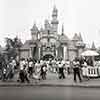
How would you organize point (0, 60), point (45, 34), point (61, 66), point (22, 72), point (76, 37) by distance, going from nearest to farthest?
point (22, 72) → point (61, 66) → point (0, 60) → point (45, 34) → point (76, 37)

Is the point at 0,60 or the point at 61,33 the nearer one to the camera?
the point at 0,60

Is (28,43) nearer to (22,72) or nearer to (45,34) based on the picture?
(45,34)

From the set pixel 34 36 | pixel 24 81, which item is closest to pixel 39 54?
pixel 34 36

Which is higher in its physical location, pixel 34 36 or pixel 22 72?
pixel 34 36

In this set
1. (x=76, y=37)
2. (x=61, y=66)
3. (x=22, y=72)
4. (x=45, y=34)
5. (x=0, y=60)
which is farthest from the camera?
(x=76, y=37)

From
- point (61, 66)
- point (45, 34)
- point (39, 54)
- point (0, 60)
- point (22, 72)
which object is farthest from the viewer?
point (45, 34)

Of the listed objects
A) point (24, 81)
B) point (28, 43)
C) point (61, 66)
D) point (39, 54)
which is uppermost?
point (28, 43)

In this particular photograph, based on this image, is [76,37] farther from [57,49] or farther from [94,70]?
[94,70]

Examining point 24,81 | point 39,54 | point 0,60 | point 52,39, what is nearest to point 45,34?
point 52,39

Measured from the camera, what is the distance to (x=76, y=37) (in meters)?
38.0

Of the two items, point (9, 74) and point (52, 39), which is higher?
point (52, 39)

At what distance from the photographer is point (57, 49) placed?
32.7 metres

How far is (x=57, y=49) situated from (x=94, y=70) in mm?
21829

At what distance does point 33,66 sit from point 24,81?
1.86 m
